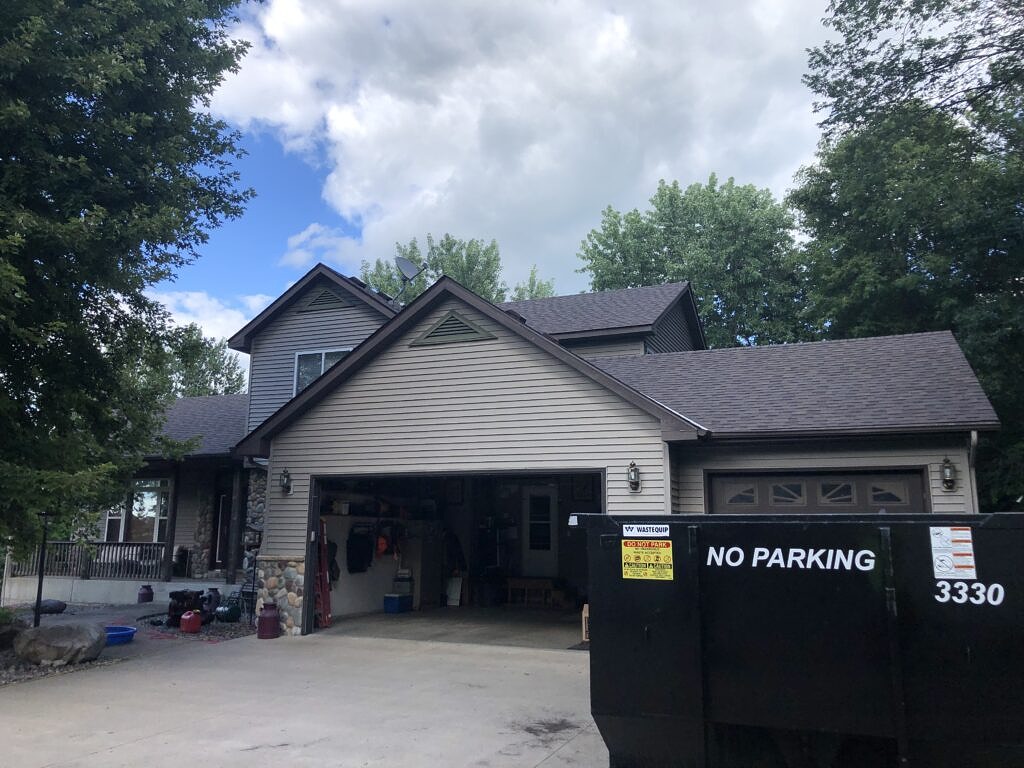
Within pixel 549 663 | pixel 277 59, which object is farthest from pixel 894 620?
pixel 277 59

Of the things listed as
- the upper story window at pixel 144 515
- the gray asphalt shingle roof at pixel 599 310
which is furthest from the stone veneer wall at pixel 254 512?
the gray asphalt shingle roof at pixel 599 310

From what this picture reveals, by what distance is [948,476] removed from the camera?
31.4 feet

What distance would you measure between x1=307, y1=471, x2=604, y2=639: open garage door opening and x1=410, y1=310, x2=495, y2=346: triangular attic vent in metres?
3.20

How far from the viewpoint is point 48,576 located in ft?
61.0

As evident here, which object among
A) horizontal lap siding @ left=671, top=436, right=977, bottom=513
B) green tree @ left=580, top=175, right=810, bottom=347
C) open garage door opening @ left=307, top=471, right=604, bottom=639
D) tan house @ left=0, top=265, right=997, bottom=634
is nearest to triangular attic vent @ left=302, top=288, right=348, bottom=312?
tan house @ left=0, top=265, right=997, bottom=634

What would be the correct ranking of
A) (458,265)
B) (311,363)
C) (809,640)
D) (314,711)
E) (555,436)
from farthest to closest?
(458,265) < (311,363) < (555,436) < (314,711) < (809,640)

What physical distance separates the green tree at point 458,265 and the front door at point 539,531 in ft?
79.5

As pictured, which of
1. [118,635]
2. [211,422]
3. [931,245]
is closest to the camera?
[118,635]

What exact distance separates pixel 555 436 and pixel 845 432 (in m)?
3.83

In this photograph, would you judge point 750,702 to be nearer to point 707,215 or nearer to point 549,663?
point 549,663

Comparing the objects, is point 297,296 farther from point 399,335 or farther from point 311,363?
point 399,335

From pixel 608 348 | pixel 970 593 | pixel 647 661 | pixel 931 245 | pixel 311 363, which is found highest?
pixel 931 245

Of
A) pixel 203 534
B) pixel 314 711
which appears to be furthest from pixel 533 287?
pixel 314 711

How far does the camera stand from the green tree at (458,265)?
41062 millimetres
